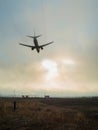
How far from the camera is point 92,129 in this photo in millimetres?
26938

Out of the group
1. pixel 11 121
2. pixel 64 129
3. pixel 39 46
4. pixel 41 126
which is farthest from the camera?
pixel 39 46

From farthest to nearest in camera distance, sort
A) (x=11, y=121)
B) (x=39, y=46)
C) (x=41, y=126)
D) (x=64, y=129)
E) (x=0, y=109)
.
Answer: (x=39, y=46), (x=0, y=109), (x=11, y=121), (x=41, y=126), (x=64, y=129)

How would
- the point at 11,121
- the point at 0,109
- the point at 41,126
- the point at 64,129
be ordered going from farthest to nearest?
the point at 0,109
the point at 11,121
the point at 41,126
the point at 64,129

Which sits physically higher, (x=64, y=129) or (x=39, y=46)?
(x=39, y=46)

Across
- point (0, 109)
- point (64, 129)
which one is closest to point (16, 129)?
point (64, 129)

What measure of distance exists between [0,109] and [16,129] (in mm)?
15886

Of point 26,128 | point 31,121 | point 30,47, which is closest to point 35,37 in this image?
point 30,47

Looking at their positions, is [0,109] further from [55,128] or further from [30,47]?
[55,128]

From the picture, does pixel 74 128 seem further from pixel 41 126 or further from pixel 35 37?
pixel 35 37

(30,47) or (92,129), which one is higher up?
(30,47)

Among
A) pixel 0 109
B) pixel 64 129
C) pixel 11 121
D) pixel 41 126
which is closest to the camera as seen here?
pixel 64 129

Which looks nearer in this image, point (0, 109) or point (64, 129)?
point (64, 129)

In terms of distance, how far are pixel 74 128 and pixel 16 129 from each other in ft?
19.3

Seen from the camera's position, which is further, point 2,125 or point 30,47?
point 30,47
